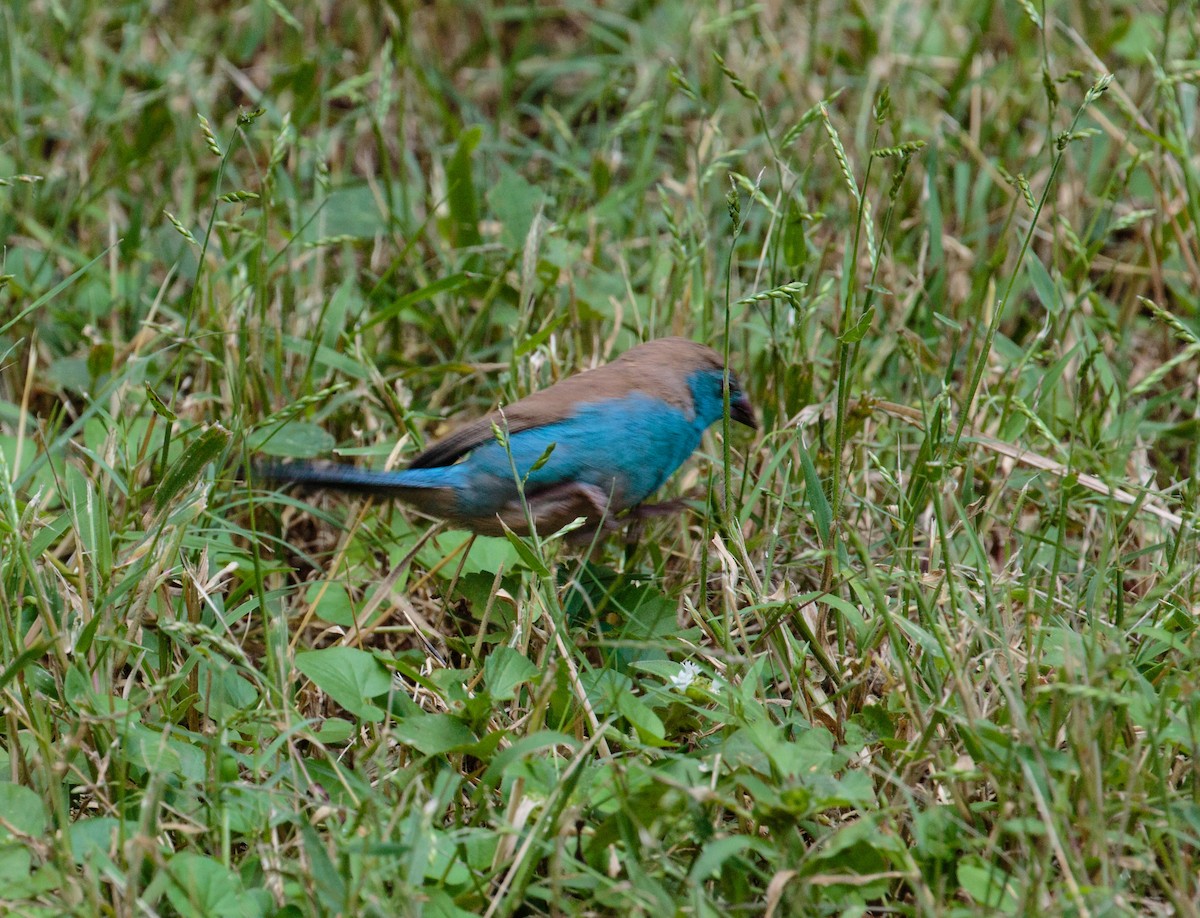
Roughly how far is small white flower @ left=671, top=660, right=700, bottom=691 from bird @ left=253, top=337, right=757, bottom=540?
0.42m

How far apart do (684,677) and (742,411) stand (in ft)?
3.01

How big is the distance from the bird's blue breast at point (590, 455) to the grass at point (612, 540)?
0.51 ft

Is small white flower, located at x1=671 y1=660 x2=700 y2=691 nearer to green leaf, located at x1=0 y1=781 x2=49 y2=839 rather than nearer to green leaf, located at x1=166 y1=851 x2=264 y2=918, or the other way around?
green leaf, located at x1=166 y1=851 x2=264 y2=918

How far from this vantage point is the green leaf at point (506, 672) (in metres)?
2.71

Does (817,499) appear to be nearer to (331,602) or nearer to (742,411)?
(742,411)

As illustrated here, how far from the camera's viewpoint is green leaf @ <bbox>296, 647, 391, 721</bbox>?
2.69 meters

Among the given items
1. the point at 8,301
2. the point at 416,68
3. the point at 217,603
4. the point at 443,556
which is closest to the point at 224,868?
the point at 217,603

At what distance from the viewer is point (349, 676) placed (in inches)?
108

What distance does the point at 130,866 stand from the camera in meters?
2.13

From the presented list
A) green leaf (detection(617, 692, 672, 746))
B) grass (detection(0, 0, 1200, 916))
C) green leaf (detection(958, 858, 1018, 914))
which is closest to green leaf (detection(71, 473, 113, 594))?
grass (detection(0, 0, 1200, 916))

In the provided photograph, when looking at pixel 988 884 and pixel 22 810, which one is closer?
pixel 988 884

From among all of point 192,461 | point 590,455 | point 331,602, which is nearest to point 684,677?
point 590,455

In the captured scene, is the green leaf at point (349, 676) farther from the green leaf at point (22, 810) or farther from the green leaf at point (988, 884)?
the green leaf at point (988, 884)

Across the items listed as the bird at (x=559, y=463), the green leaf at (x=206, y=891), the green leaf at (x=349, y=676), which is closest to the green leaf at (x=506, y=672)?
the green leaf at (x=349, y=676)
